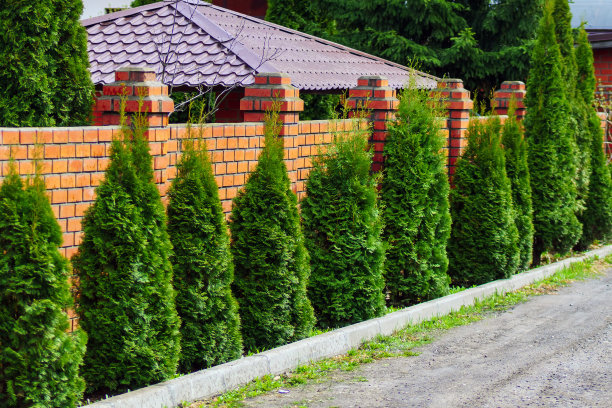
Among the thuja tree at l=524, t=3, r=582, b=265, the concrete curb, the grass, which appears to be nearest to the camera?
the concrete curb

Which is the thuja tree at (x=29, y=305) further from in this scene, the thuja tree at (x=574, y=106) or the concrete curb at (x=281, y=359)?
the thuja tree at (x=574, y=106)

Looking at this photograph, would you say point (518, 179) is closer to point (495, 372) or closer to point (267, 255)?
point (495, 372)

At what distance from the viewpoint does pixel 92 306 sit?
5.58m

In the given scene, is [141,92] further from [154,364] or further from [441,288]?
[441,288]

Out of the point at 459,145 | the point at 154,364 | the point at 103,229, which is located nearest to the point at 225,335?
the point at 154,364

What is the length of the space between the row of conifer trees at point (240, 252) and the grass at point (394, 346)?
334 millimetres

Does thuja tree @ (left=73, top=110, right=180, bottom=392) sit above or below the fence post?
below

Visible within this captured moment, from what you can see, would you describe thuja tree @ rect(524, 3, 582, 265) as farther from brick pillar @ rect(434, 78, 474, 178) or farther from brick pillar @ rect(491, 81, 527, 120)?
brick pillar @ rect(434, 78, 474, 178)

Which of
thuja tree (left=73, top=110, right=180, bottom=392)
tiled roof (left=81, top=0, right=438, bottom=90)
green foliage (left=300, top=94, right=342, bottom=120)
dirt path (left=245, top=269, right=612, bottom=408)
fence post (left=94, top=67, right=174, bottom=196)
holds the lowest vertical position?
dirt path (left=245, top=269, right=612, bottom=408)

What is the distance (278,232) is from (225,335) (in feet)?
3.30

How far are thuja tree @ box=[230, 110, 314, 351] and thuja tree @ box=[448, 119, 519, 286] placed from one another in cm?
358

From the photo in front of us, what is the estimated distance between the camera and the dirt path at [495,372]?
600cm

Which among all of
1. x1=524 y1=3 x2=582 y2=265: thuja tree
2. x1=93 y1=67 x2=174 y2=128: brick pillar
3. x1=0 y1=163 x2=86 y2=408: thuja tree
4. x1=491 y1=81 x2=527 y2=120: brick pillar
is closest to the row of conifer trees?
x1=0 y1=163 x2=86 y2=408: thuja tree

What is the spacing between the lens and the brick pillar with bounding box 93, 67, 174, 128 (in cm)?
612
